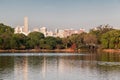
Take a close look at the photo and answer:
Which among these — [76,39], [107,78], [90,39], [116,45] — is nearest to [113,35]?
[116,45]

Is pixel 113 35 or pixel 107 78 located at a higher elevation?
pixel 113 35

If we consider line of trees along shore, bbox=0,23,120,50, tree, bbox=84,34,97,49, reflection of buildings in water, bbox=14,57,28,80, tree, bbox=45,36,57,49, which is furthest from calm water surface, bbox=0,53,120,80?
tree, bbox=45,36,57,49

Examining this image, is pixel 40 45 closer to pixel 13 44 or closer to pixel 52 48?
pixel 52 48

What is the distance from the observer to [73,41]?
9562 centimetres

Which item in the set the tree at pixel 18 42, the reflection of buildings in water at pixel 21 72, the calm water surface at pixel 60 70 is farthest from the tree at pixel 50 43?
the reflection of buildings in water at pixel 21 72

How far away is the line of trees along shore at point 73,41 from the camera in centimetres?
8514

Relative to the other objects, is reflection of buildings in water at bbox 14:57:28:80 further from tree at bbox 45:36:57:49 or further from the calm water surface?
tree at bbox 45:36:57:49

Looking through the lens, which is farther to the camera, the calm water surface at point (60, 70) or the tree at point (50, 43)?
the tree at point (50, 43)

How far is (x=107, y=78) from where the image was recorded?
2259 cm

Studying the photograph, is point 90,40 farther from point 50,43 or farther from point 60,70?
point 60,70

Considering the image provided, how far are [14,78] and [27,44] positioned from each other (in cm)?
7088

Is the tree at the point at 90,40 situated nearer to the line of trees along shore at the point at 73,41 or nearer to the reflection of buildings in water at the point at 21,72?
the line of trees along shore at the point at 73,41

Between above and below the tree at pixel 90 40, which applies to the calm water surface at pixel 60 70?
below

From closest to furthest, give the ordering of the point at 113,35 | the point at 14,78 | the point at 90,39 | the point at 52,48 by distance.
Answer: the point at 14,78 < the point at 113,35 < the point at 90,39 < the point at 52,48
